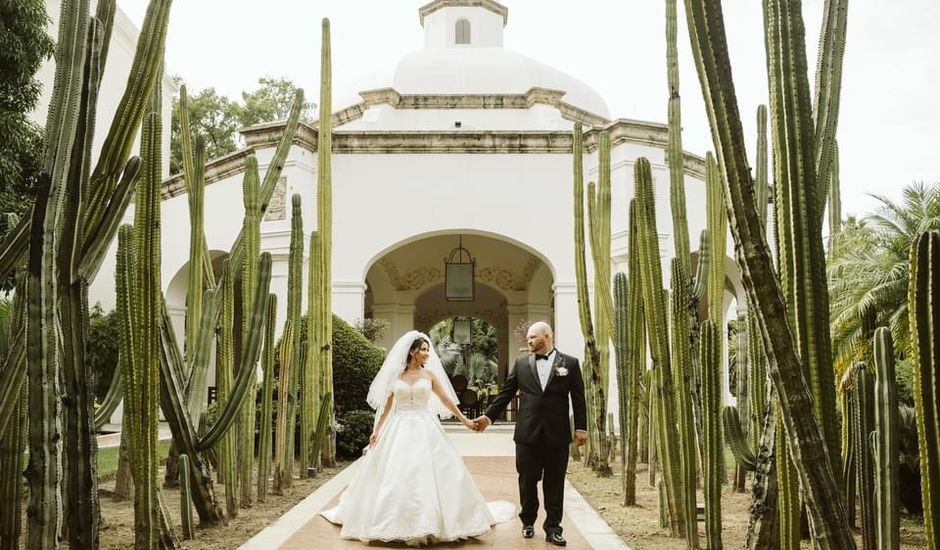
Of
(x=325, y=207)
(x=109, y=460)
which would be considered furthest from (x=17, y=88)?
(x=109, y=460)

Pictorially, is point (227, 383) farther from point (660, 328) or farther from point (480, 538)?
point (660, 328)

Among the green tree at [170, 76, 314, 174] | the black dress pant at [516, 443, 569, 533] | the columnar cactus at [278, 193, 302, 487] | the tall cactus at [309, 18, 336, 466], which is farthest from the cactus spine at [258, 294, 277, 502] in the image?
the green tree at [170, 76, 314, 174]

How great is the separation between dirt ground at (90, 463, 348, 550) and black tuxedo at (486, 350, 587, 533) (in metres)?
2.08

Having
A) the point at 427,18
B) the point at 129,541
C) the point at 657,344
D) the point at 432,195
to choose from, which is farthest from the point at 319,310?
the point at 427,18

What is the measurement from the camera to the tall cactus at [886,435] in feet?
10.1

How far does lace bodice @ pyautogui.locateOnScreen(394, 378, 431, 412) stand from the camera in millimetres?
6625

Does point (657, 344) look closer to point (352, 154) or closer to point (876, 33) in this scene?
point (876, 33)

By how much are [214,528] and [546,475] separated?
8.13 feet

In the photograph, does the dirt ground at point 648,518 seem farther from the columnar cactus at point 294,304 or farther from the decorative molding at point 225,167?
the decorative molding at point 225,167

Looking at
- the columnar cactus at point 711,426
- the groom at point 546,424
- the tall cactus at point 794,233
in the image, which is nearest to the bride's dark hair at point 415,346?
the groom at point 546,424

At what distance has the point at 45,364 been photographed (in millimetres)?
3521

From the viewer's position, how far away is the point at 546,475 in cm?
596

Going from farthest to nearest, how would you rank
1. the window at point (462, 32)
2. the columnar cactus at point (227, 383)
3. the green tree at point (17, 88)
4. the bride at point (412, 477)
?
the window at point (462, 32) < the green tree at point (17, 88) < the columnar cactus at point (227, 383) < the bride at point (412, 477)

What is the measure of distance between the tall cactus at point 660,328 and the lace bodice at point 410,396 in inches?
75.1
